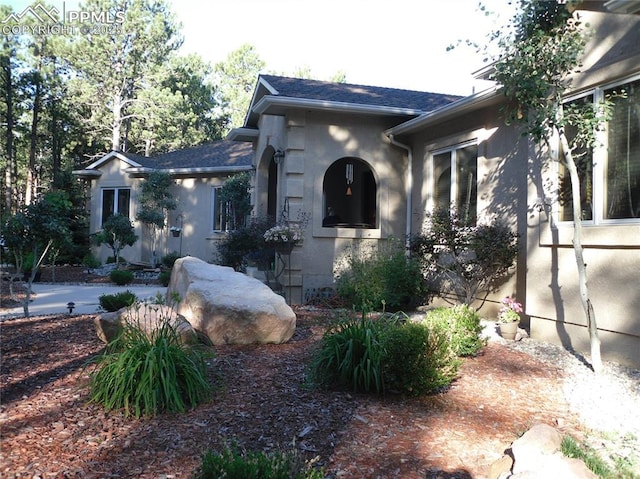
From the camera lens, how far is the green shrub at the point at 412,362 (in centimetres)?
405

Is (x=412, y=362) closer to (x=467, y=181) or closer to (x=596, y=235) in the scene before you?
(x=596, y=235)

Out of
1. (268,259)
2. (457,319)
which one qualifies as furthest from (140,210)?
(457,319)

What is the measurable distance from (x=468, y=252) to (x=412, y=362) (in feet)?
14.4

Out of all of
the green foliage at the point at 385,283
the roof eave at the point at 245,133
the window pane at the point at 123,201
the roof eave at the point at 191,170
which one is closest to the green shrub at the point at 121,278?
the roof eave at the point at 245,133

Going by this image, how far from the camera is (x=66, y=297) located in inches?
418

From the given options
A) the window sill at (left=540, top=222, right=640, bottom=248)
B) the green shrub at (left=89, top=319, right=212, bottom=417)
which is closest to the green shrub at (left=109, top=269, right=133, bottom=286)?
the green shrub at (left=89, top=319, right=212, bottom=417)

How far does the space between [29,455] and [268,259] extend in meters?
7.46

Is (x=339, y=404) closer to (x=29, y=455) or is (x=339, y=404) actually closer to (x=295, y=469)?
(x=295, y=469)

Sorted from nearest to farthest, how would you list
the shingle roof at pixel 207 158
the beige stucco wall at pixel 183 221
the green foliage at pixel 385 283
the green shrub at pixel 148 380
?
1. the green shrub at pixel 148 380
2. the green foliage at pixel 385 283
3. the beige stucco wall at pixel 183 221
4. the shingle roof at pixel 207 158

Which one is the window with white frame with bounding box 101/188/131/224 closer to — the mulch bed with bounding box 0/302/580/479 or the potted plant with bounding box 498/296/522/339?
the mulch bed with bounding box 0/302/580/479

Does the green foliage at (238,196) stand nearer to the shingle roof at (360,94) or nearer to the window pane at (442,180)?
the shingle roof at (360,94)

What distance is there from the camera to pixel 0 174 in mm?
28203

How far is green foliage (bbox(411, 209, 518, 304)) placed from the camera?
7.25 metres

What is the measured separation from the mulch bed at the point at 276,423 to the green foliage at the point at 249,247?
17.5 ft
